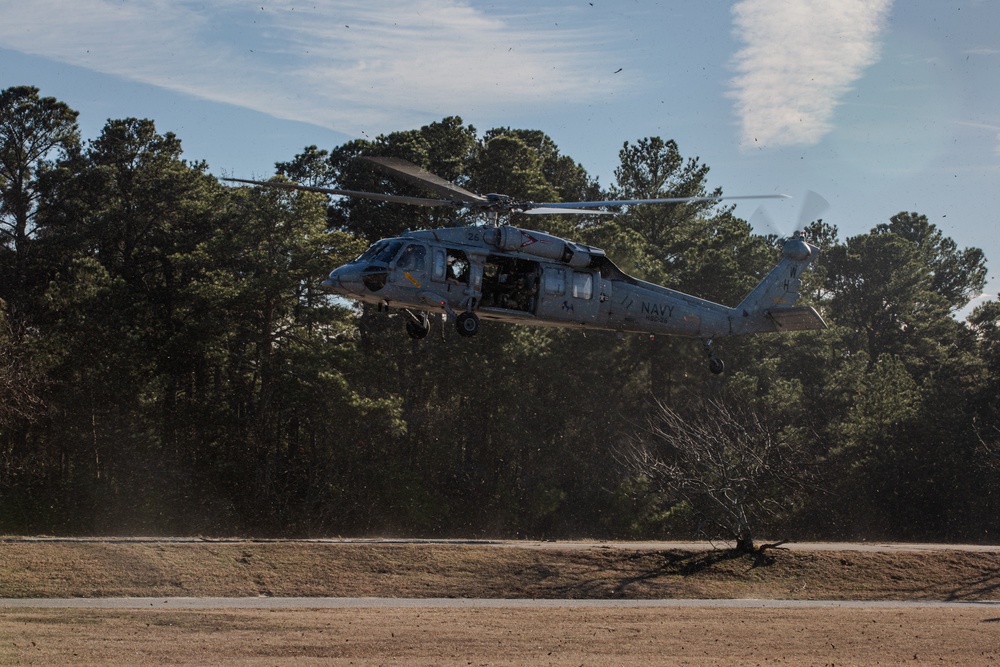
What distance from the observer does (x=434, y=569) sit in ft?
76.1

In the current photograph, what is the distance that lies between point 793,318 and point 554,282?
6.81 meters

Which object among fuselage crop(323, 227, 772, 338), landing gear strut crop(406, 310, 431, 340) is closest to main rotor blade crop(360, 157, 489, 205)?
fuselage crop(323, 227, 772, 338)

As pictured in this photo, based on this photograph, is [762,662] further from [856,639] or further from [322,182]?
[322,182]

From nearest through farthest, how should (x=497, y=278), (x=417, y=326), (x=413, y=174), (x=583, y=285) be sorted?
(x=413, y=174)
(x=497, y=278)
(x=417, y=326)
(x=583, y=285)

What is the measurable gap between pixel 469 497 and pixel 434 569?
2169cm

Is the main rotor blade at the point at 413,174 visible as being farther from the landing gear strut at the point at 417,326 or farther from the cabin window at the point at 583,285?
the cabin window at the point at 583,285

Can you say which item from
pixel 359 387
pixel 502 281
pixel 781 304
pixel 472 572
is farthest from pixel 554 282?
pixel 359 387

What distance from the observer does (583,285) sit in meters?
22.6

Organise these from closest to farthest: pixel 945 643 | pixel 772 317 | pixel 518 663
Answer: pixel 518 663 → pixel 945 643 → pixel 772 317

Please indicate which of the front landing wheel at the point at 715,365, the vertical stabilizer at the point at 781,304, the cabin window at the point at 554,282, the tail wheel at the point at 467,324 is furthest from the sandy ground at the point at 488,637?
the vertical stabilizer at the point at 781,304

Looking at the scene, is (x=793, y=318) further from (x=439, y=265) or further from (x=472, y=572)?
(x=472, y=572)

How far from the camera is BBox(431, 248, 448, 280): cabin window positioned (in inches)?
830

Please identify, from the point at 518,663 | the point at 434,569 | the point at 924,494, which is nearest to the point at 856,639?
the point at 518,663

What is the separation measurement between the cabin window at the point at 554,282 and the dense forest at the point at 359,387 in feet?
46.7
